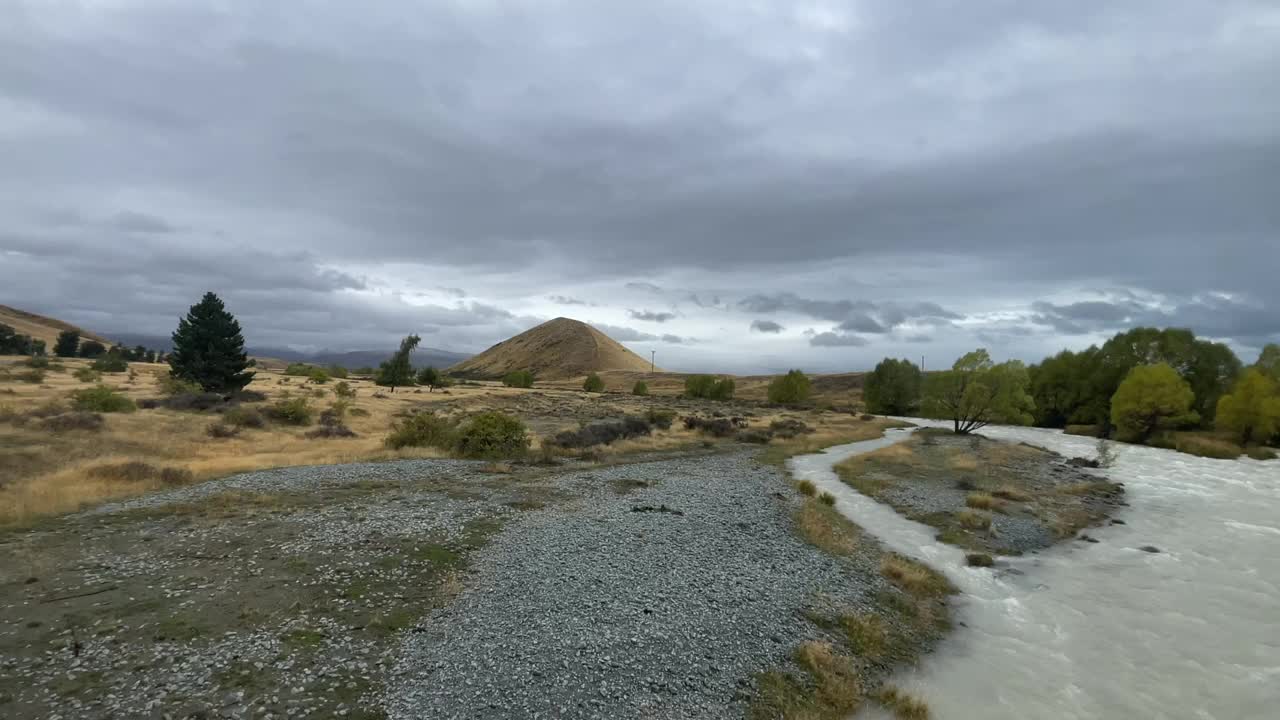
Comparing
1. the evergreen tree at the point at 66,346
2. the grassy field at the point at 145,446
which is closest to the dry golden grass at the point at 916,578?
the grassy field at the point at 145,446

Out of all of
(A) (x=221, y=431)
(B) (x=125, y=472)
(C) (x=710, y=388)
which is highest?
(C) (x=710, y=388)

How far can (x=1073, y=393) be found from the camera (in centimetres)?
8138

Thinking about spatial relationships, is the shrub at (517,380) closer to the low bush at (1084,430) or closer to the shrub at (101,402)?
the shrub at (101,402)

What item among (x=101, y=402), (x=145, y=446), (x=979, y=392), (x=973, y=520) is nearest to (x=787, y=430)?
(x=979, y=392)

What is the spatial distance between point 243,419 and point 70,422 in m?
9.68

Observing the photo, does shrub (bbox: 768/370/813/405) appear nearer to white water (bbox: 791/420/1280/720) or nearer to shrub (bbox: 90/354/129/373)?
white water (bbox: 791/420/1280/720)

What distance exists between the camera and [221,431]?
36.5 metres

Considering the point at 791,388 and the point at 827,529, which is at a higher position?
the point at 791,388

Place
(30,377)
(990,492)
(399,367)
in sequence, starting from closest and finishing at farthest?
(990,492), (30,377), (399,367)

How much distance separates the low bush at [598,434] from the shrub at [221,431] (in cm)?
2090

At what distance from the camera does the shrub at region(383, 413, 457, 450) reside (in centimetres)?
3753

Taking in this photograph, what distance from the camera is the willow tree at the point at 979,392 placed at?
65.9m

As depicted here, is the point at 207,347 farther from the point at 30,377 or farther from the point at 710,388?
the point at 710,388

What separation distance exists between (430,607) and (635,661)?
5.23 m
